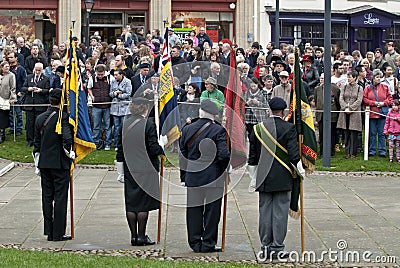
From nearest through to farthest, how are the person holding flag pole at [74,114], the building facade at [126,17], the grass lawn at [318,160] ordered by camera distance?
the person holding flag pole at [74,114] → the grass lawn at [318,160] → the building facade at [126,17]

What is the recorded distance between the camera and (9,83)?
70.8 ft

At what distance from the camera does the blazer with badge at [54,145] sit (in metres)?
11.6

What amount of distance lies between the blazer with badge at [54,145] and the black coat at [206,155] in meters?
1.76

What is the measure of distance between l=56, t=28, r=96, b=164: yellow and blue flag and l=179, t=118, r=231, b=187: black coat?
5.42 feet

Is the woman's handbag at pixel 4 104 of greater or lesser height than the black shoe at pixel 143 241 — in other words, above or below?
above

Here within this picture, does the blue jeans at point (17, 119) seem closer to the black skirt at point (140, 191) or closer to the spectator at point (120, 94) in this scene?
the spectator at point (120, 94)

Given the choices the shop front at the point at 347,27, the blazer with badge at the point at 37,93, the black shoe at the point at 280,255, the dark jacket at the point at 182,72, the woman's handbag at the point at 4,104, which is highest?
the shop front at the point at 347,27

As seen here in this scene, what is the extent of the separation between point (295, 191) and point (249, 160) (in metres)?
0.83

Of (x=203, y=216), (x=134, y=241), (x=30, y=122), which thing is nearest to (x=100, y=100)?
(x=30, y=122)

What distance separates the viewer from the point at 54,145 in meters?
11.7

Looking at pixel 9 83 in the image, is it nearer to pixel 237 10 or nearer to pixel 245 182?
pixel 245 182

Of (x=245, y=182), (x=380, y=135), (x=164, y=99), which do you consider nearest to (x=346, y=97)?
(x=380, y=135)

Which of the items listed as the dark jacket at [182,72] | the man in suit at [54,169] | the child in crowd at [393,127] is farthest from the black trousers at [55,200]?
the child in crowd at [393,127]

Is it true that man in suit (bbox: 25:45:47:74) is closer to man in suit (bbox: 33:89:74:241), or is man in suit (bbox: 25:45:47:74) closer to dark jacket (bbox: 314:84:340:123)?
dark jacket (bbox: 314:84:340:123)
